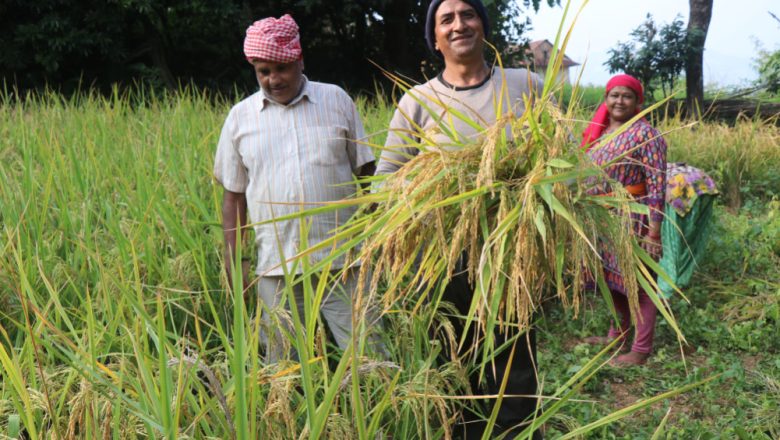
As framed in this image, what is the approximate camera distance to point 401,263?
4.91 feet

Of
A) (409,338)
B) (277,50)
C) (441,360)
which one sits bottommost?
(441,360)

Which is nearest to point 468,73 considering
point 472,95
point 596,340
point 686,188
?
point 472,95

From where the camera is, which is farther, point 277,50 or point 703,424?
point 703,424

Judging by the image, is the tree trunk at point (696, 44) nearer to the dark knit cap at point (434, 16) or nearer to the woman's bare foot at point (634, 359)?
the woman's bare foot at point (634, 359)

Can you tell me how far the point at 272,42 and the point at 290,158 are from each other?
1.19ft

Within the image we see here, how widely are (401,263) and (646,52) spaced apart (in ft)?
32.2

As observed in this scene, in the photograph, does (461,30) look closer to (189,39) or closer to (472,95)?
(472,95)

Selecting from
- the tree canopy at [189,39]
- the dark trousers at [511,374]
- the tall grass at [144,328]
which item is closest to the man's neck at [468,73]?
the dark trousers at [511,374]

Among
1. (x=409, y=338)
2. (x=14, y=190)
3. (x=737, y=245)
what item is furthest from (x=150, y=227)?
(x=737, y=245)

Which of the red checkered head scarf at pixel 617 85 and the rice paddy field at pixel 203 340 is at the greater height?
the red checkered head scarf at pixel 617 85

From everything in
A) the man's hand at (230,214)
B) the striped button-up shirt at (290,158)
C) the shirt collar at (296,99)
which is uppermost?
the shirt collar at (296,99)

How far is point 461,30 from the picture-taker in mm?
2012

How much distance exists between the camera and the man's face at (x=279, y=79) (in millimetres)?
2166

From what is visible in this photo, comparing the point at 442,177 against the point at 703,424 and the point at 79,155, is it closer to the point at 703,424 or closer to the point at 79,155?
the point at 703,424
